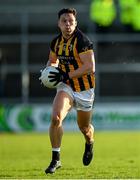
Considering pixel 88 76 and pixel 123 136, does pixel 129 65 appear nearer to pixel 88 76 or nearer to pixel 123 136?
pixel 123 136

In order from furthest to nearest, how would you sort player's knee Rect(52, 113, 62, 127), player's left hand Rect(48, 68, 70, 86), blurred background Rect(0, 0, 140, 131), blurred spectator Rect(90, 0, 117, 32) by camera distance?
1. blurred spectator Rect(90, 0, 117, 32)
2. blurred background Rect(0, 0, 140, 131)
3. player's left hand Rect(48, 68, 70, 86)
4. player's knee Rect(52, 113, 62, 127)

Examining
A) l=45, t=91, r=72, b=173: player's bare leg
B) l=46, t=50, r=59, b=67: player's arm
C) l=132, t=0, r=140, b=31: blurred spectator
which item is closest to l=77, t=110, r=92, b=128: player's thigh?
l=45, t=91, r=72, b=173: player's bare leg

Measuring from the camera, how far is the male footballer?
948 cm

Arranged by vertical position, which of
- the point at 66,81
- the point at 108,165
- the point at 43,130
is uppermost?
the point at 66,81

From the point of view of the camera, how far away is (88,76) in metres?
9.88

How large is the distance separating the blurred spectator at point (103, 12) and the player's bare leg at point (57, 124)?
39.9 ft

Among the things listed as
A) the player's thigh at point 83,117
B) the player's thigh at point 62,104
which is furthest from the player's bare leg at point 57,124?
the player's thigh at point 83,117

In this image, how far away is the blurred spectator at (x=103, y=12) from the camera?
70.5 ft

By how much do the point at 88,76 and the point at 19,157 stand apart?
362 cm

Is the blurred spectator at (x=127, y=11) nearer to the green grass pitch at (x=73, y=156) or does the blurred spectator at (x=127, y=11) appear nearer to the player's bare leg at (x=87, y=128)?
the green grass pitch at (x=73, y=156)

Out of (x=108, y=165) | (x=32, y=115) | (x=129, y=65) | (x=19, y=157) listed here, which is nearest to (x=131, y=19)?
(x=129, y=65)

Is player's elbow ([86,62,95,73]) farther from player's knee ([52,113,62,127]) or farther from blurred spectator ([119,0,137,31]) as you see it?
blurred spectator ([119,0,137,31])

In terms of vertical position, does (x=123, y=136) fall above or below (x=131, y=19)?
below

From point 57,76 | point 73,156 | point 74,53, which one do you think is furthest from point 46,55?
point 57,76
